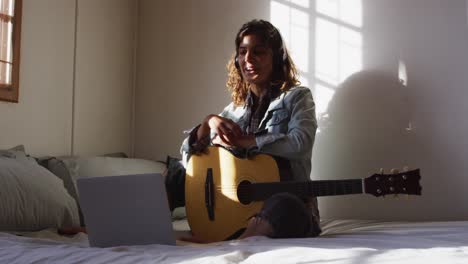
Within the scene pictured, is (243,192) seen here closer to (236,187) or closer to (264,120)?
(236,187)

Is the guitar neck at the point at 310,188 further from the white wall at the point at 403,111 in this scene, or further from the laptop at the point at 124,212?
the white wall at the point at 403,111

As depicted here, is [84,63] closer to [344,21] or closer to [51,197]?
[51,197]

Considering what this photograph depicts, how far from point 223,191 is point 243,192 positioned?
0.08 metres

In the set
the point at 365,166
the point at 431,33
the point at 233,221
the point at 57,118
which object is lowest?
the point at 233,221

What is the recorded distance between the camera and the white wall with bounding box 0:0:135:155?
2.30 meters

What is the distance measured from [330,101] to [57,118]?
1.26 m

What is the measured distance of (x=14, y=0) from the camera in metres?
2.22

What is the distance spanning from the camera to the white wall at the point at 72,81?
2.30 m

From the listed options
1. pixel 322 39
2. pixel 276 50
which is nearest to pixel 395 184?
pixel 276 50

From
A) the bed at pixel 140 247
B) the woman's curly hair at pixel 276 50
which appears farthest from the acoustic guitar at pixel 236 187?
the woman's curly hair at pixel 276 50

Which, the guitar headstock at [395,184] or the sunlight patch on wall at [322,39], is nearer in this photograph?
the guitar headstock at [395,184]

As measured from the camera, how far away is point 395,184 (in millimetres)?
1572

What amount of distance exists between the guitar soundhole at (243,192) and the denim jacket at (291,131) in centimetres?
11

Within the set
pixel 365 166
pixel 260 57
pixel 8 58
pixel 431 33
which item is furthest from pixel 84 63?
pixel 431 33
